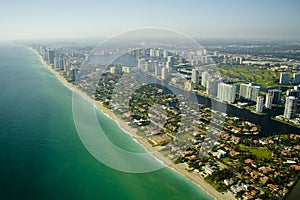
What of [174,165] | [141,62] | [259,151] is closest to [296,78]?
[141,62]

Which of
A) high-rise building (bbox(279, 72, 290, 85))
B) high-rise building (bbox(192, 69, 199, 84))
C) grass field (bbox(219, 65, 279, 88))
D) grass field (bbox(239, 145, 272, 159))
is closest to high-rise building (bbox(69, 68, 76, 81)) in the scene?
high-rise building (bbox(192, 69, 199, 84))

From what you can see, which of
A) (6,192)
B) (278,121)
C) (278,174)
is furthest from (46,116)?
(278,121)

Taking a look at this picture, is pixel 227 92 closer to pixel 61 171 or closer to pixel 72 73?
pixel 61 171

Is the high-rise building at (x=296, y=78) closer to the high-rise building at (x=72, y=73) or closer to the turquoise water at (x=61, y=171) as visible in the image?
the turquoise water at (x=61, y=171)

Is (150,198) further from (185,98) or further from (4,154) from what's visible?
(4,154)

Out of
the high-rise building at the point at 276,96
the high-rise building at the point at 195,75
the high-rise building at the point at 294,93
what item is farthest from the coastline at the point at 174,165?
the high-rise building at the point at 294,93
